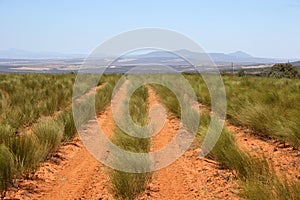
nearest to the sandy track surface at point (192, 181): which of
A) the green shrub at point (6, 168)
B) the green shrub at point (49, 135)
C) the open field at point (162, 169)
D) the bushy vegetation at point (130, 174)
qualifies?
the open field at point (162, 169)

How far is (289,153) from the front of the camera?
5633 mm

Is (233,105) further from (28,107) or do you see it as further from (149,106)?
(28,107)

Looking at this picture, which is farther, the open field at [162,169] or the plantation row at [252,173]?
the open field at [162,169]

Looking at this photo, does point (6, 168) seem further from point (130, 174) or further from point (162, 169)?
point (162, 169)

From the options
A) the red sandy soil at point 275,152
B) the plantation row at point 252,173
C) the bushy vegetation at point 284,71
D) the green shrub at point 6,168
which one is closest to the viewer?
the plantation row at point 252,173

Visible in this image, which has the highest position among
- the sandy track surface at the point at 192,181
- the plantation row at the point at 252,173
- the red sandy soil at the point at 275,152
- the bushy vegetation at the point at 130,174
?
the plantation row at the point at 252,173

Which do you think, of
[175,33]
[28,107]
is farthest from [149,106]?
[175,33]

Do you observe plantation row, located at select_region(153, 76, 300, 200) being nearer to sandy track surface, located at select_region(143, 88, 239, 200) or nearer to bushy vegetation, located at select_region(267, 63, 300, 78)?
sandy track surface, located at select_region(143, 88, 239, 200)

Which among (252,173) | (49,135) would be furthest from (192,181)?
(49,135)

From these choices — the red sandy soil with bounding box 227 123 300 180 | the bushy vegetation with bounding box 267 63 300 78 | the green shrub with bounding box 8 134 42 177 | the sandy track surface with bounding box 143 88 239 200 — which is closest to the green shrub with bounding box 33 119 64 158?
the green shrub with bounding box 8 134 42 177

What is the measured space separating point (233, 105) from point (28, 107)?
5.85 m

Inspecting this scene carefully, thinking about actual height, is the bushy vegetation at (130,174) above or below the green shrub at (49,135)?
below

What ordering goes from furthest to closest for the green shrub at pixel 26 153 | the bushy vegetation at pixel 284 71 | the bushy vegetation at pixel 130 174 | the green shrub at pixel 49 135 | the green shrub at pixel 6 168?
the bushy vegetation at pixel 284 71, the green shrub at pixel 49 135, the green shrub at pixel 26 153, the green shrub at pixel 6 168, the bushy vegetation at pixel 130 174

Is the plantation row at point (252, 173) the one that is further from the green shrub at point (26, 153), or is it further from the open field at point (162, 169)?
the green shrub at point (26, 153)
